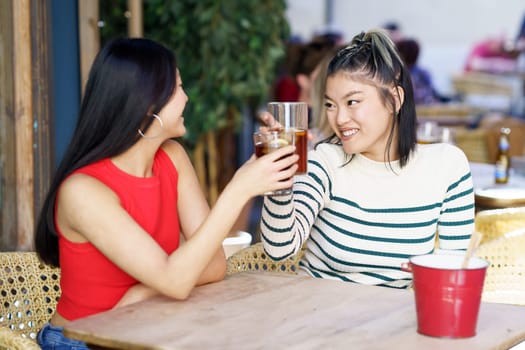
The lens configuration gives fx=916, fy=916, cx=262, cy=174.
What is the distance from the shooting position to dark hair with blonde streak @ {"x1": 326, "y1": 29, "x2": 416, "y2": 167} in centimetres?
230

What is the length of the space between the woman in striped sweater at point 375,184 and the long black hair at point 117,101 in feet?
1.49

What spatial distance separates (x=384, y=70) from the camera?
2.31 meters

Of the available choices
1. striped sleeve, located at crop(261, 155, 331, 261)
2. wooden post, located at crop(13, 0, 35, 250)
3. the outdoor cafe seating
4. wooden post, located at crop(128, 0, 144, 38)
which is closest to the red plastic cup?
striped sleeve, located at crop(261, 155, 331, 261)

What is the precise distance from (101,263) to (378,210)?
704 mm

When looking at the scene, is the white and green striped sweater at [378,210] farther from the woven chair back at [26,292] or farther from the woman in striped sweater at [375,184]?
the woven chair back at [26,292]

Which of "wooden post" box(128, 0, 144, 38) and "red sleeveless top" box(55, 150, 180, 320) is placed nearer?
"red sleeveless top" box(55, 150, 180, 320)

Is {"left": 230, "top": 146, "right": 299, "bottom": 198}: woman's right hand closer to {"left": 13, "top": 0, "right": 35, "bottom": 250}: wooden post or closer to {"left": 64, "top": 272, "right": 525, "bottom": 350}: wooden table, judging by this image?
{"left": 64, "top": 272, "right": 525, "bottom": 350}: wooden table

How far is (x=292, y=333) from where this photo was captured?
66.7 inches

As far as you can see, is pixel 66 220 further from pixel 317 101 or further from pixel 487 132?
pixel 487 132

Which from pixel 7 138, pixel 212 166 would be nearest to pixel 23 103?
pixel 7 138

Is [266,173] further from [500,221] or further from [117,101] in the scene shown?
[500,221]

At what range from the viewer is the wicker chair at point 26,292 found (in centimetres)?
223

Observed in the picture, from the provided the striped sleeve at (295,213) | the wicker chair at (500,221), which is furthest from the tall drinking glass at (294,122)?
the wicker chair at (500,221)

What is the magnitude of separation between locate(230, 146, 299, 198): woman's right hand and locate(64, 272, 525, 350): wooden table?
9.2 inches
